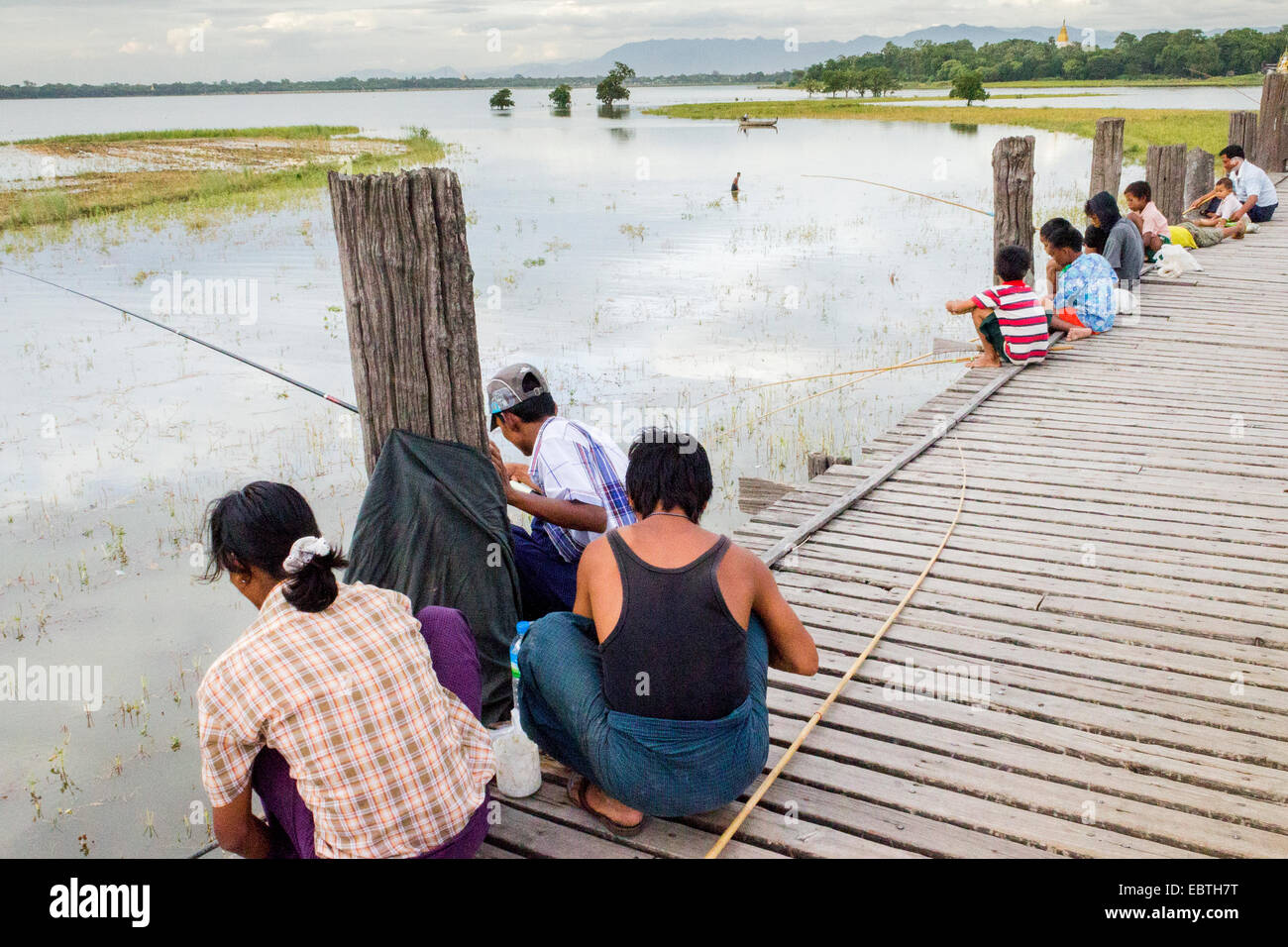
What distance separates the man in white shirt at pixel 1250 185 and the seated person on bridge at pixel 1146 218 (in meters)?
2.67

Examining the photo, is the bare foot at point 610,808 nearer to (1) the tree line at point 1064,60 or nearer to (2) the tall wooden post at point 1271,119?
(2) the tall wooden post at point 1271,119

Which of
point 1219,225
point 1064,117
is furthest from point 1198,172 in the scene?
point 1064,117

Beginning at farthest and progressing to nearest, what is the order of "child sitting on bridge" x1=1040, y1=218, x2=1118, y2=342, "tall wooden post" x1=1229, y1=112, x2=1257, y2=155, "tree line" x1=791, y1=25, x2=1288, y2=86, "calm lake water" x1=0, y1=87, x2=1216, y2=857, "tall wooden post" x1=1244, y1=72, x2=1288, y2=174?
"tree line" x1=791, y1=25, x2=1288, y2=86 → "tall wooden post" x1=1244, y1=72, x2=1288, y2=174 → "tall wooden post" x1=1229, y1=112, x2=1257, y2=155 → "child sitting on bridge" x1=1040, y1=218, x2=1118, y2=342 → "calm lake water" x1=0, y1=87, x2=1216, y2=857

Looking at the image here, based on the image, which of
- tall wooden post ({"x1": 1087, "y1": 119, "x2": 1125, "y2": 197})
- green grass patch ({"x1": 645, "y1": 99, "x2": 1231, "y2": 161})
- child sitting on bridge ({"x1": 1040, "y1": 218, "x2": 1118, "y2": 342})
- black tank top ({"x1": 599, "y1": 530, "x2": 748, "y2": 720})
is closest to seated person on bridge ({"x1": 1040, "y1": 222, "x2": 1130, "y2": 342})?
child sitting on bridge ({"x1": 1040, "y1": 218, "x2": 1118, "y2": 342})

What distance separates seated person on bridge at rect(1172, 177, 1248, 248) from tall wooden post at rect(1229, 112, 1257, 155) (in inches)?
94.3

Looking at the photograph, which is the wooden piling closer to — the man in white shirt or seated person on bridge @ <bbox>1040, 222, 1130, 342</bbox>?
seated person on bridge @ <bbox>1040, 222, 1130, 342</bbox>

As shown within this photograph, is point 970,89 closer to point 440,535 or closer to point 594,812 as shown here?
point 440,535

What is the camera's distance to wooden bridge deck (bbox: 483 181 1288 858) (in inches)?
103

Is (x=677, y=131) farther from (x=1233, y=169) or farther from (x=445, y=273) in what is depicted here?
(x=445, y=273)

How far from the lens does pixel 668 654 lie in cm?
241

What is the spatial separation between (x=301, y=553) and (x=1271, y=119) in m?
19.4

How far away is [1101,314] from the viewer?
25.8 feet
